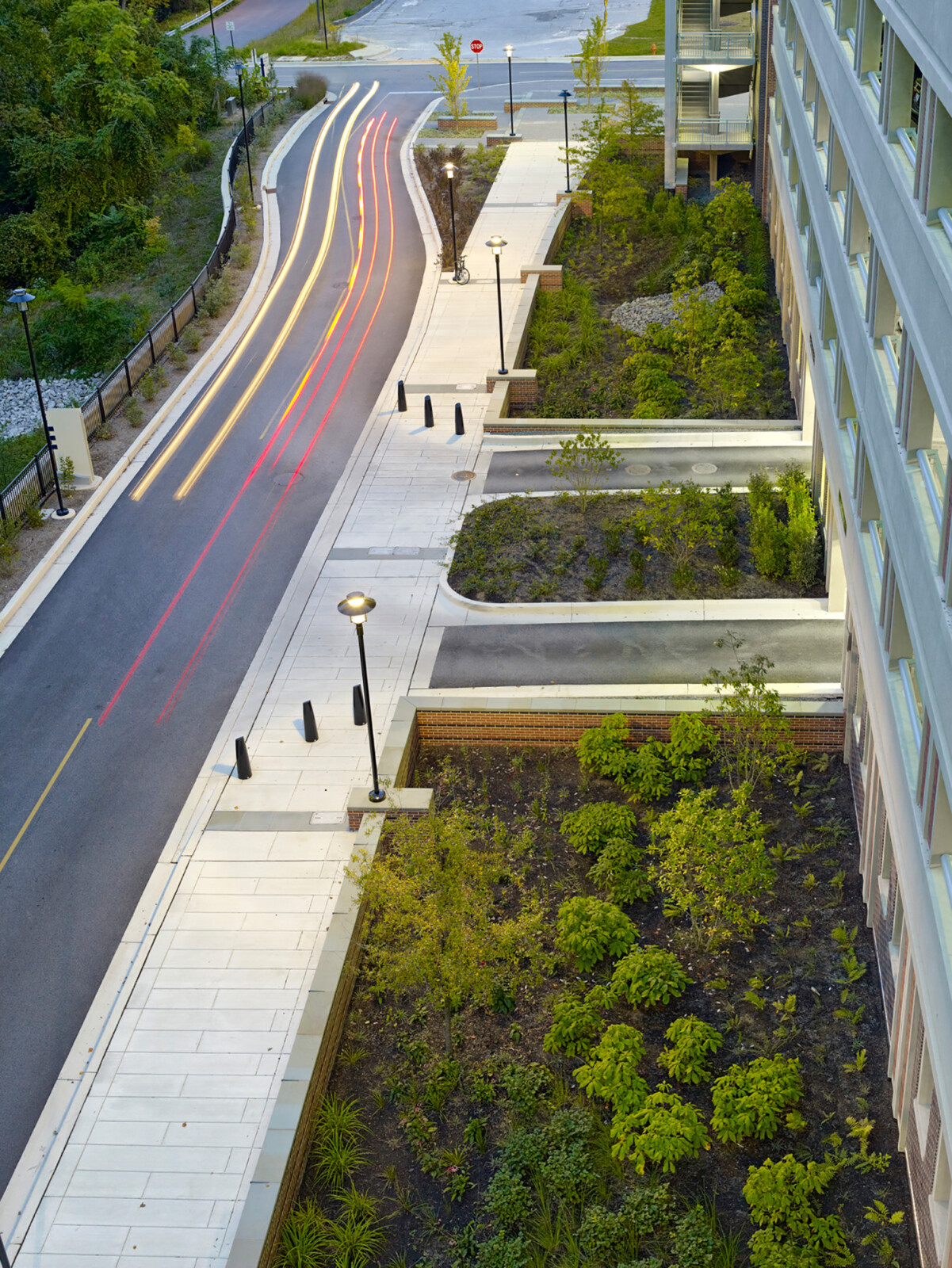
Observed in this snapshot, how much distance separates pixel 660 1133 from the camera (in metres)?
15.8

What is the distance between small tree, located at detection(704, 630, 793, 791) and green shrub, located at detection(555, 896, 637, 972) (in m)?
2.97

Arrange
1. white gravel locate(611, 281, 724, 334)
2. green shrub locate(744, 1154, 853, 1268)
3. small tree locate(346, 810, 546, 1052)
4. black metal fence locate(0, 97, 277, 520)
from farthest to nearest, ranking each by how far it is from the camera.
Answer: white gravel locate(611, 281, 724, 334)
black metal fence locate(0, 97, 277, 520)
small tree locate(346, 810, 546, 1052)
green shrub locate(744, 1154, 853, 1268)

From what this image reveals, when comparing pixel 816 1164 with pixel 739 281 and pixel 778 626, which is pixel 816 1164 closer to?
pixel 778 626

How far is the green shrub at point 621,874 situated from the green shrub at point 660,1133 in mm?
3692


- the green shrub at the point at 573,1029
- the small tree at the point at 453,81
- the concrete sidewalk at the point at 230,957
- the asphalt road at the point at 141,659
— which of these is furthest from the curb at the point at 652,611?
the small tree at the point at 453,81

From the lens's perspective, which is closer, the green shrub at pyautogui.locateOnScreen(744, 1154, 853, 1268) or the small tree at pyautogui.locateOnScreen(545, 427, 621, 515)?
the green shrub at pyautogui.locateOnScreen(744, 1154, 853, 1268)

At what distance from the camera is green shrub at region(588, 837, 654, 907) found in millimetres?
19609

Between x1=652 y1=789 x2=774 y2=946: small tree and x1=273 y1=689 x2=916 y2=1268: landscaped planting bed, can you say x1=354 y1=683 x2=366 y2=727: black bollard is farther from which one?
x1=652 y1=789 x2=774 y2=946: small tree

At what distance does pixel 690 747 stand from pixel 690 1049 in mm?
5945

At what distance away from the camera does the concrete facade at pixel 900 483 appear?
12.8 meters

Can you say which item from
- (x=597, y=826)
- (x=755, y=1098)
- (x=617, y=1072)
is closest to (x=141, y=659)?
(x=597, y=826)

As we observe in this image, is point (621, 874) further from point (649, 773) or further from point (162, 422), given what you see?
point (162, 422)

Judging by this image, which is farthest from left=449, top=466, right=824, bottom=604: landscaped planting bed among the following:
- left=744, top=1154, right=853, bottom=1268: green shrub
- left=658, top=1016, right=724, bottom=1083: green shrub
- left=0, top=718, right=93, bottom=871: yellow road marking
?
left=744, top=1154, right=853, bottom=1268: green shrub

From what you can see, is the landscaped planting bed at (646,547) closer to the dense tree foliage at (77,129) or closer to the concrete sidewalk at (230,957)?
the concrete sidewalk at (230,957)
